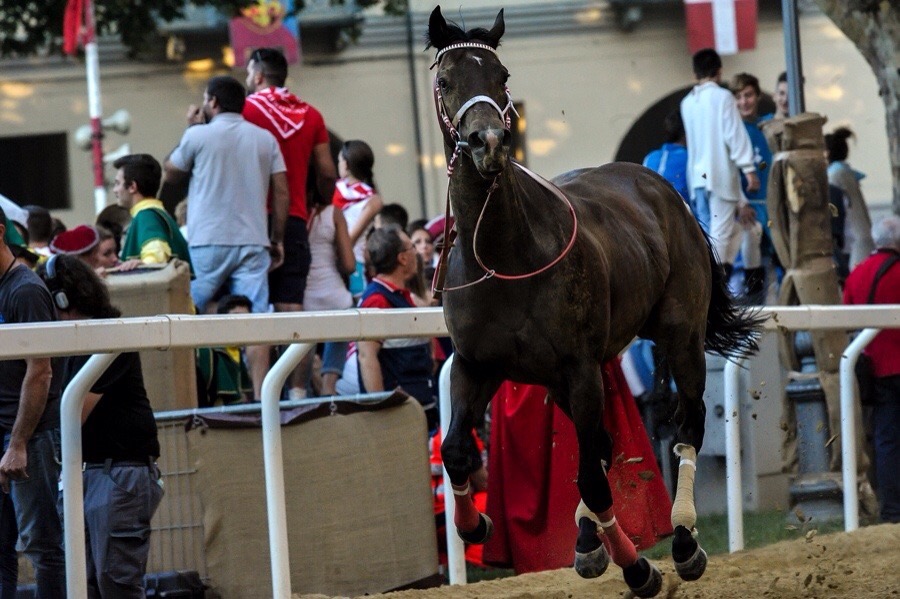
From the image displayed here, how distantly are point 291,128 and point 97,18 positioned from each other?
9639 mm

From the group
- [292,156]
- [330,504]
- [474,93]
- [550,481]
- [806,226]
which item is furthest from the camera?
[806,226]

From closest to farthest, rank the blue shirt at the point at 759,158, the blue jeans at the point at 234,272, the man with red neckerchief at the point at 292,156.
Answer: the blue jeans at the point at 234,272
the man with red neckerchief at the point at 292,156
the blue shirt at the point at 759,158

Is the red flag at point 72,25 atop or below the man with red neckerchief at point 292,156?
atop

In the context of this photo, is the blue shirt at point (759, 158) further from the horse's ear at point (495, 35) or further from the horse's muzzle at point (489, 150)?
the horse's muzzle at point (489, 150)

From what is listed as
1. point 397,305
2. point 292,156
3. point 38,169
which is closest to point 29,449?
point 397,305

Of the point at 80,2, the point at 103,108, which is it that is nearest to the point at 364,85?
the point at 103,108

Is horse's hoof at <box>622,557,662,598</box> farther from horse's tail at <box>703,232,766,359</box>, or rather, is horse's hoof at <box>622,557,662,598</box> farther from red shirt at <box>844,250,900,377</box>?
red shirt at <box>844,250,900,377</box>

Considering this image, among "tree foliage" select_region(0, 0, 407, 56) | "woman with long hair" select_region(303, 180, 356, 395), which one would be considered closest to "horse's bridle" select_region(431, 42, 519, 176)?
"woman with long hair" select_region(303, 180, 356, 395)

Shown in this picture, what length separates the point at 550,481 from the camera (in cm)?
679

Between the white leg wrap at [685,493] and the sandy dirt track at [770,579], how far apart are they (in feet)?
1.53

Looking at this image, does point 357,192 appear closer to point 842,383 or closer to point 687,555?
point 842,383

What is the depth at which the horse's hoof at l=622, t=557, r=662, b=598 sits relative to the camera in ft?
18.7

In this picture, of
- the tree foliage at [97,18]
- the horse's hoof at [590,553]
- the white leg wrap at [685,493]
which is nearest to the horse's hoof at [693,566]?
the white leg wrap at [685,493]

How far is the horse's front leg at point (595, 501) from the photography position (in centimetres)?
532
